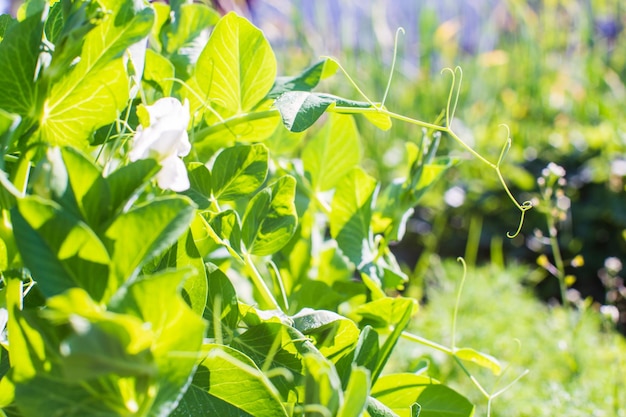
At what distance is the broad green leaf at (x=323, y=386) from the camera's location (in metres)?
0.28

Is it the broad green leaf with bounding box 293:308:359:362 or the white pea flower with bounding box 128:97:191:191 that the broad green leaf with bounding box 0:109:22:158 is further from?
the broad green leaf with bounding box 293:308:359:362

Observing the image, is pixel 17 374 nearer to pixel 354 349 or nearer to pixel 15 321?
pixel 15 321

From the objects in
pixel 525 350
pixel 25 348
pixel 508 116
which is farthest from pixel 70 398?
pixel 508 116

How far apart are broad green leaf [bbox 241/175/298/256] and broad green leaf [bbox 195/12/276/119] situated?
0.07 m

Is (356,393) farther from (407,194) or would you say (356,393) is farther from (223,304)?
(407,194)

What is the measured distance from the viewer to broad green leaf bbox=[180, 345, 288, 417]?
13.0 inches

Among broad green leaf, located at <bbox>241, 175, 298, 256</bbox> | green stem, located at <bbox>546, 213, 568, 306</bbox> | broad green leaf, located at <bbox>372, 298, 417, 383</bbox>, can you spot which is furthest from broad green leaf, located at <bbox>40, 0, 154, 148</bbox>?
green stem, located at <bbox>546, 213, 568, 306</bbox>

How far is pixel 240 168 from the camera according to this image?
0.41 m

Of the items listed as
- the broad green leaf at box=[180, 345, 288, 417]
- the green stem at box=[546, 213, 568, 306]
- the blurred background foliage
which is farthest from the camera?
the blurred background foliage

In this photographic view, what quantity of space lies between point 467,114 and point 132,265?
2641 millimetres

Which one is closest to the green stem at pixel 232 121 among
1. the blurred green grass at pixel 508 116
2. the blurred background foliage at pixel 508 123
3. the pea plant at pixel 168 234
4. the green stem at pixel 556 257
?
the pea plant at pixel 168 234

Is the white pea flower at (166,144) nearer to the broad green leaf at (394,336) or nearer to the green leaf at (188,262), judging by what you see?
the green leaf at (188,262)

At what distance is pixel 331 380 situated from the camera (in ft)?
0.93

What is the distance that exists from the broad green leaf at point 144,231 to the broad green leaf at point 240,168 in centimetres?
13
